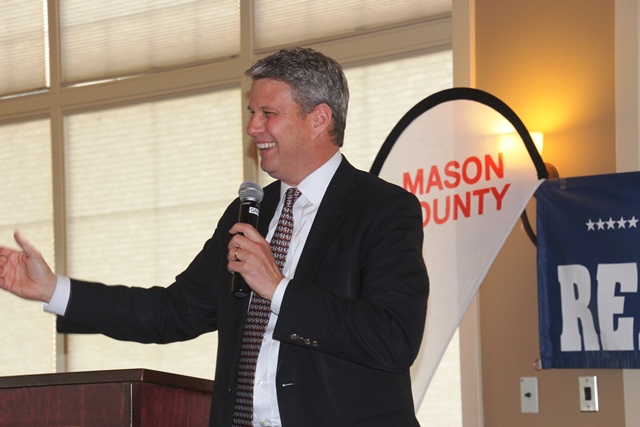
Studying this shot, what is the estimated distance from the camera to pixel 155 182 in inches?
243

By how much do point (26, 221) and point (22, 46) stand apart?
3.77ft

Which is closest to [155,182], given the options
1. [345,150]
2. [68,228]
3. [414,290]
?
[68,228]

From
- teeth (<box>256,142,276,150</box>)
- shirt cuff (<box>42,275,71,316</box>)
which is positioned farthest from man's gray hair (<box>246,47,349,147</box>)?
shirt cuff (<box>42,275,71,316</box>)

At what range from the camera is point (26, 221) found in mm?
6508

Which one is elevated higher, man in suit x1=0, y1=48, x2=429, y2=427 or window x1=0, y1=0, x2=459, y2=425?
window x1=0, y1=0, x2=459, y2=425

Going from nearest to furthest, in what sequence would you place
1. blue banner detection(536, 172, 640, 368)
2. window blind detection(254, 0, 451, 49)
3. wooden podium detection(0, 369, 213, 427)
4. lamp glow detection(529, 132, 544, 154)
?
wooden podium detection(0, 369, 213, 427), blue banner detection(536, 172, 640, 368), lamp glow detection(529, 132, 544, 154), window blind detection(254, 0, 451, 49)

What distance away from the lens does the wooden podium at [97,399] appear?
2334 millimetres

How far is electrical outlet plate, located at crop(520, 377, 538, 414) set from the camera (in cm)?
459

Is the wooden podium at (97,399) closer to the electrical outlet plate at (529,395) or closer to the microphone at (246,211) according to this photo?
the microphone at (246,211)

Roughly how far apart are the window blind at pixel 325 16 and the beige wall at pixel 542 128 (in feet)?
2.01

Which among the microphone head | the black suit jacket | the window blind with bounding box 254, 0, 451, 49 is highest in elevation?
the window blind with bounding box 254, 0, 451, 49

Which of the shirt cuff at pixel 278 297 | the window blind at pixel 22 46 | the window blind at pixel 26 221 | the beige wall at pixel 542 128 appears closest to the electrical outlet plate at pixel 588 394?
the beige wall at pixel 542 128

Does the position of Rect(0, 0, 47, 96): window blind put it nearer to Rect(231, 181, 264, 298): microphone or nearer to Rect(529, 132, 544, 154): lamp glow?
Rect(529, 132, 544, 154): lamp glow

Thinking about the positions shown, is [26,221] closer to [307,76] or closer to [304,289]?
[307,76]
